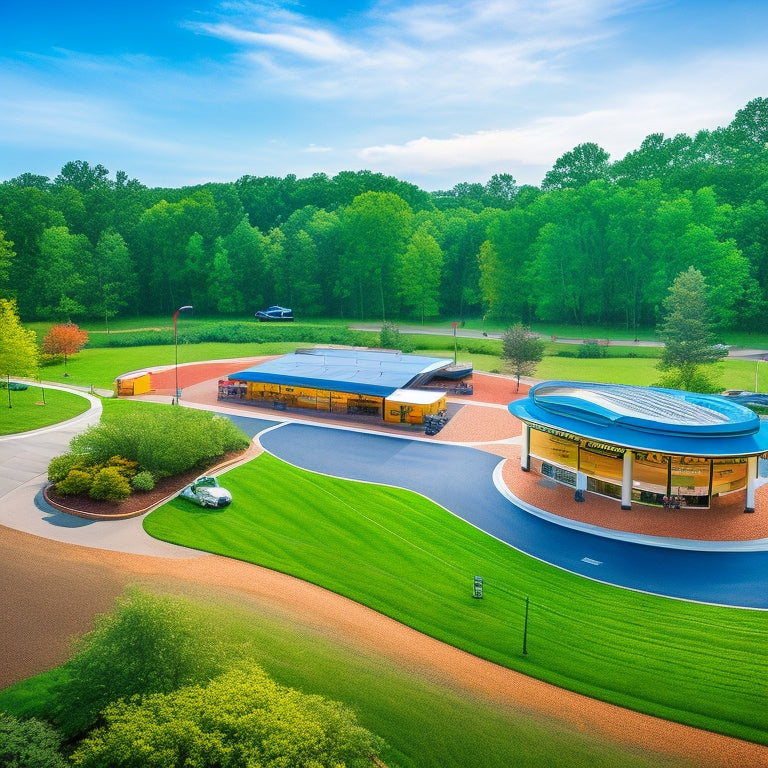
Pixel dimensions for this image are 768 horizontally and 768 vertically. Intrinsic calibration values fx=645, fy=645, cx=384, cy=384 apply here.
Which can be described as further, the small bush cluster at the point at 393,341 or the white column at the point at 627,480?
the small bush cluster at the point at 393,341

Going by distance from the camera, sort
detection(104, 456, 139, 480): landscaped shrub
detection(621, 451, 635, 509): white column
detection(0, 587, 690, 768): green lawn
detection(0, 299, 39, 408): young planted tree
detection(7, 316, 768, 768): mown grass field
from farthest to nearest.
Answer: detection(0, 299, 39, 408): young planted tree → detection(104, 456, 139, 480): landscaped shrub → detection(621, 451, 635, 509): white column → detection(7, 316, 768, 768): mown grass field → detection(0, 587, 690, 768): green lawn

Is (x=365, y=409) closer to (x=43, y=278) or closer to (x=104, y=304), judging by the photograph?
(x=104, y=304)

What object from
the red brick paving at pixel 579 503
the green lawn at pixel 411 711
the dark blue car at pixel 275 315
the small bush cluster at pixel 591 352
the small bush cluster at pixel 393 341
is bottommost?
the green lawn at pixel 411 711

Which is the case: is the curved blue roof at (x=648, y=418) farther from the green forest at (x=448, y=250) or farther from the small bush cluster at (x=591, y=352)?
the green forest at (x=448, y=250)

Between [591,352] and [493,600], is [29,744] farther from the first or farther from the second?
[591,352]

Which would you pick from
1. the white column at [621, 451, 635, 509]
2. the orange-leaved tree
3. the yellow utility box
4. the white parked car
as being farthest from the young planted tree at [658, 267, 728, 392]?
the orange-leaved tree

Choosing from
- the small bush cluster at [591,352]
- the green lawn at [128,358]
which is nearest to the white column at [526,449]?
the small bush cluster at [591,352]

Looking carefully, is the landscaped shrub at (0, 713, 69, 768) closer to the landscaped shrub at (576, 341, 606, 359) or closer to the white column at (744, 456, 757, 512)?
the white column at (744, 456, 757, 512)
